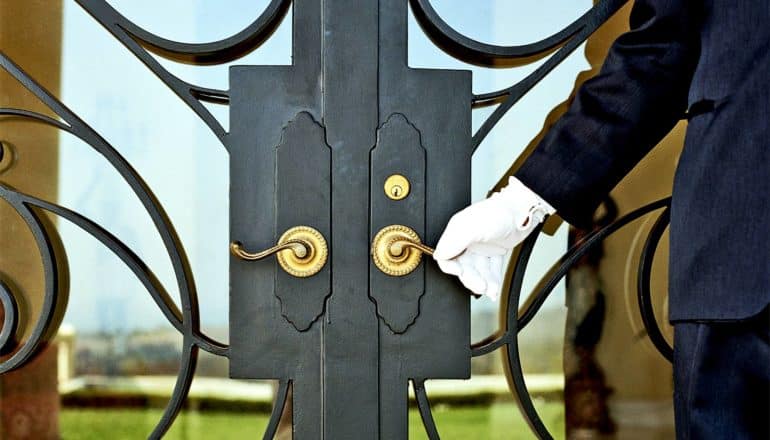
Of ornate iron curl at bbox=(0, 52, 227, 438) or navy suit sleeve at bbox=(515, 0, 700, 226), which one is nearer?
navy suit sleeve at bbox=(515, 0, 700, 226)

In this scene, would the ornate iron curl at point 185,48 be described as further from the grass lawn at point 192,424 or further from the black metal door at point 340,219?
the grass lawn at point 192,424

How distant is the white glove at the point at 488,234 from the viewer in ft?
3.69

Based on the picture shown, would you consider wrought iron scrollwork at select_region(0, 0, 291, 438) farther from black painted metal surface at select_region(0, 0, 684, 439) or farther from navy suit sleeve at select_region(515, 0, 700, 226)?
navy suit sleeve at select_region(515, 0, 700, 226)

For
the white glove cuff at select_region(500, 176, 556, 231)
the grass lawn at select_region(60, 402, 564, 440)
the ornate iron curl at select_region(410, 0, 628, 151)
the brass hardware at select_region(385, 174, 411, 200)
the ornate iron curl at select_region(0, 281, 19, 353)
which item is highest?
the ornate iron curl at select_region(410, 0, 628, 151)

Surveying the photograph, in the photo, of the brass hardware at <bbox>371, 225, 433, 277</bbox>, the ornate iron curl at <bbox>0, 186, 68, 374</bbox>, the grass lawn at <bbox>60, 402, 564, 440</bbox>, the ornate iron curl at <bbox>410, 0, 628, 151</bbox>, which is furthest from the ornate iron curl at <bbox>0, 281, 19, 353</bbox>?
the ornate iron curl at <bbox>410, 0, 628, 151</bbox>

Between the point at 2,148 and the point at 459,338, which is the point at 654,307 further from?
the point at 2,148

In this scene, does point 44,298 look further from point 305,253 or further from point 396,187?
point 396,187

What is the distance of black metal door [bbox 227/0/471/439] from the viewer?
1228 mm

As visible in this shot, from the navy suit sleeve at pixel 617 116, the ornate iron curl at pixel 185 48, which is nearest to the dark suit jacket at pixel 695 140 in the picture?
the navy suit sleeve at pixel 617 116

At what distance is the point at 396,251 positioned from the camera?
47.8 inches

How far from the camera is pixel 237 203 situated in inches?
48.4

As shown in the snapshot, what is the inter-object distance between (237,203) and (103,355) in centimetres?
26

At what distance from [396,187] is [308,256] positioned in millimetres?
146

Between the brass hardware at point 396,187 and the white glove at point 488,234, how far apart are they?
0.29 ft
